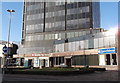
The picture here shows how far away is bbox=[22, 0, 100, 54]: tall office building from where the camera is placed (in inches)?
2518

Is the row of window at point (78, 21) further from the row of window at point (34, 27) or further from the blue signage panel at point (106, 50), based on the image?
the blue signage panel at point (106, 50)

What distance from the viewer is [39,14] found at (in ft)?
241

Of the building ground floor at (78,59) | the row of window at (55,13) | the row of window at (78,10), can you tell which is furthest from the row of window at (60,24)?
the building ground floor at (78,59)

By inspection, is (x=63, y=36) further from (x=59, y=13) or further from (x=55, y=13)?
(x=55, y=13)

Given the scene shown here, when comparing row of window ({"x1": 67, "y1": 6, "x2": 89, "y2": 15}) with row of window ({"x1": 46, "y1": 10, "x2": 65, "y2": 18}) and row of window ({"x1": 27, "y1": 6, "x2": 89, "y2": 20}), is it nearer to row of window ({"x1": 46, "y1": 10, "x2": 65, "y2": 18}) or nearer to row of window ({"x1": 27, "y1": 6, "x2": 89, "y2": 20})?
row of window ({"x1": 27, "y1": 6, "x2": 89, "y2": 20})

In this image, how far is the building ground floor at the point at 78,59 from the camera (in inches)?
1561

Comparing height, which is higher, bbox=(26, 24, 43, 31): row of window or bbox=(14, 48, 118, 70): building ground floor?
bbox=(26, 24, 43, 31): row of window

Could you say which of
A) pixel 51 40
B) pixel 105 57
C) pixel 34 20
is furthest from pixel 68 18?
pixel 105 57

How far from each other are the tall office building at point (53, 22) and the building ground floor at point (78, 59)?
12.3 feet

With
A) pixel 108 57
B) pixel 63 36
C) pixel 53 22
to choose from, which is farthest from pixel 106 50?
pixel 53 22

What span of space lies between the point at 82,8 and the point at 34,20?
20.3 meters

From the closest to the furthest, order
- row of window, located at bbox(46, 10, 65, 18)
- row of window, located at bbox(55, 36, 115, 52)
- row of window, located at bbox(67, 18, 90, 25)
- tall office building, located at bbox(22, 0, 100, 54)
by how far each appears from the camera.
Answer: row of window, located at bbox(55, 36, 115, 52), row of window, located at bbox(67, 18, 90, 25), tall office building, located at bbox(22, 0, 100, 54), row of window, located at bbox(46, 10, 65, 18)

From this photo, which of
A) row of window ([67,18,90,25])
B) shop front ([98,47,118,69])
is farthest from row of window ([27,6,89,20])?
shop front ([98,47,118,69])

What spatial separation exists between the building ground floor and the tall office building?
12.3ft
